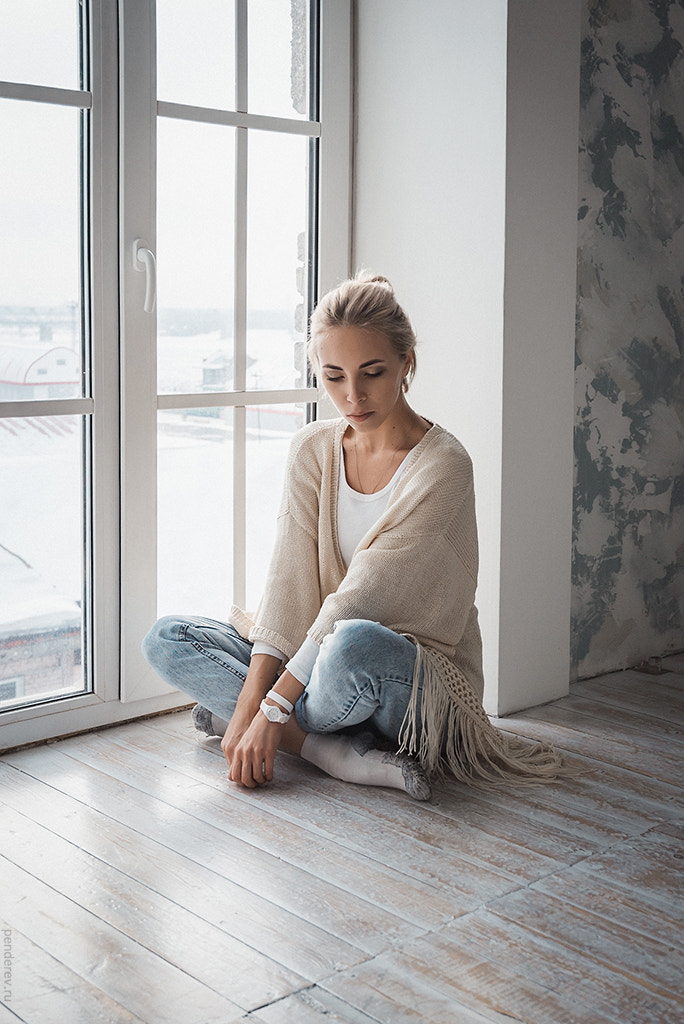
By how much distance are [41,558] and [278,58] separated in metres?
1.28

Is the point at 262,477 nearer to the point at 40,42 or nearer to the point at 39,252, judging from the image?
the point at 39,252

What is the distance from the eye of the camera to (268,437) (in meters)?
2.67

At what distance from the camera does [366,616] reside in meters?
2.10

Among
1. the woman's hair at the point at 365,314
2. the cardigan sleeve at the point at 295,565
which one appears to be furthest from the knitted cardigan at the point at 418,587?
the woman's hair at the point at 365,314

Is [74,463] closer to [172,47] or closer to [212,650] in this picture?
[212,650]

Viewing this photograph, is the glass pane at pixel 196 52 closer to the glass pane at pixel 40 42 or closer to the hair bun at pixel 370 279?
the glass pane at pixel 40 42

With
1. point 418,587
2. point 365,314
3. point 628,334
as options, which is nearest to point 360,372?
point 365,314

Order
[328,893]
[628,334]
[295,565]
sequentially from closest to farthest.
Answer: [328,893]
[295,565]
[628,334]

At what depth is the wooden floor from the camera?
1419 millimetres

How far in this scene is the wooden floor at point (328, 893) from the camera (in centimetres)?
142

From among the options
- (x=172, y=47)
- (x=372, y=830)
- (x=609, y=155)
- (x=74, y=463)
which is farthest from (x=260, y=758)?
(x=609, y=155)

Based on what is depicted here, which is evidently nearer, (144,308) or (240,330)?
(144,308)

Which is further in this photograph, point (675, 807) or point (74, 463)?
point (74, 463)

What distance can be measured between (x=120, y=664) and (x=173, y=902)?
0.88m
